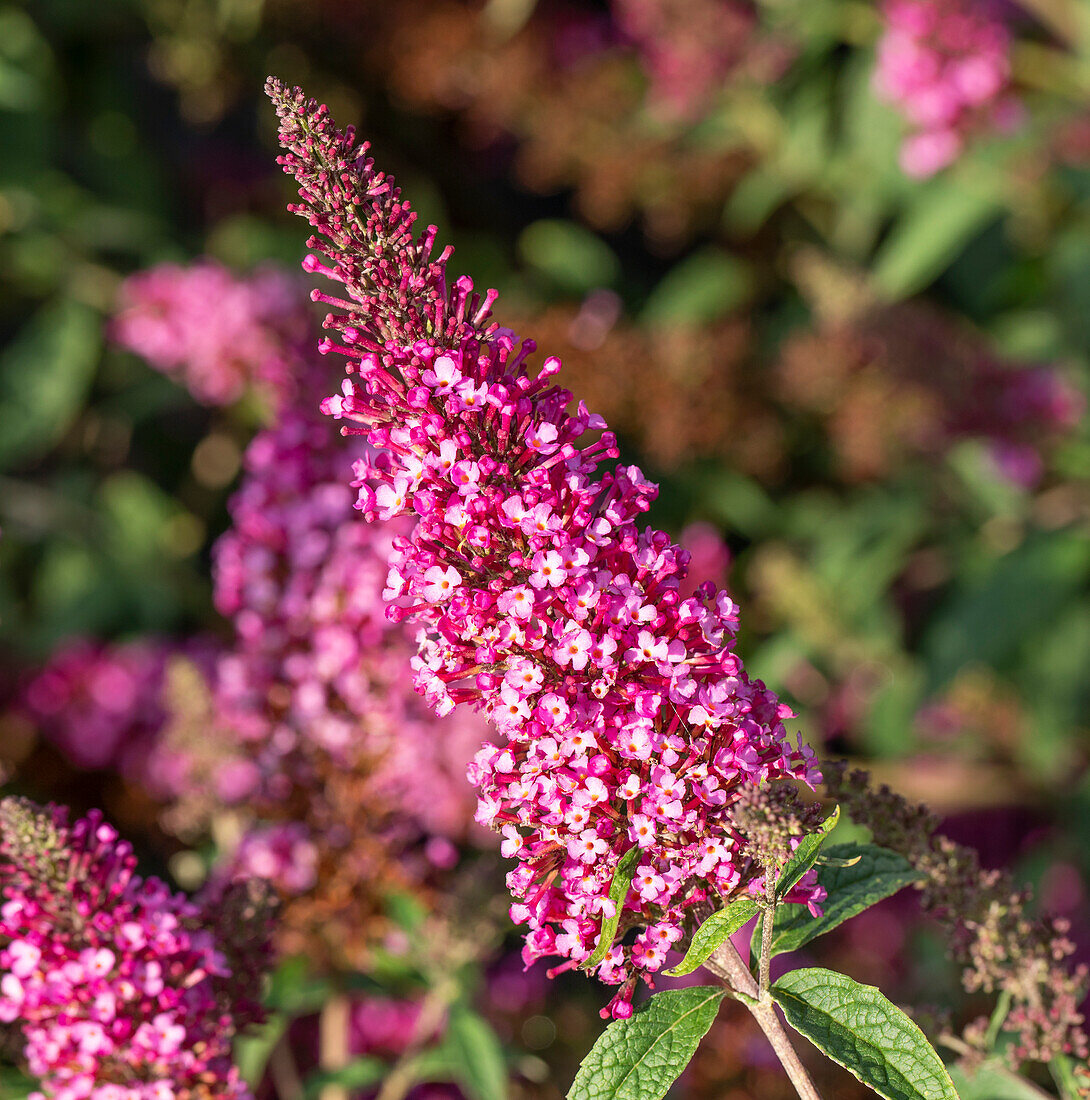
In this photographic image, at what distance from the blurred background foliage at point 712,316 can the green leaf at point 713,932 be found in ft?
3.66

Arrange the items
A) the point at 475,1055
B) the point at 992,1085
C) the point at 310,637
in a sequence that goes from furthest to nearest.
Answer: the point at 310,637 → the point at 475,1055 → the point at 992,1085

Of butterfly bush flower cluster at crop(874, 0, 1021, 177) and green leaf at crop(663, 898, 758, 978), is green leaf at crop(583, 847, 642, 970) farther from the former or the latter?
butterfly bush flower cluster at crop(874, 0, 1021, 177)

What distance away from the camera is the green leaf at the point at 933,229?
3.08 metres

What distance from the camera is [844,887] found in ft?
3.82

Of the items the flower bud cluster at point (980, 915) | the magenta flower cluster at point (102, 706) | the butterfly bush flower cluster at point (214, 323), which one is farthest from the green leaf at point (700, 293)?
the flower bud cluster at point (980, 915)

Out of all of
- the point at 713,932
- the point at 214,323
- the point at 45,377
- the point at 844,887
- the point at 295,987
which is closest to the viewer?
the point at 713,932

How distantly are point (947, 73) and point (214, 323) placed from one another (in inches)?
79.7

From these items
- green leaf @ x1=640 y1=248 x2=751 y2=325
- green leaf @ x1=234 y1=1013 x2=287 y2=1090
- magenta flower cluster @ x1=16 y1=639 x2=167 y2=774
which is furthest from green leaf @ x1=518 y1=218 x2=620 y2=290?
green leaf @ x1=234 y1=1013 x2=287 y2=1090

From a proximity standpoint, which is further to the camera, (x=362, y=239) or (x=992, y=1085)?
(x=992, y=1085)

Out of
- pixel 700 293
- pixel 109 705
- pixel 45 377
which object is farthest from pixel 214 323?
pixel 700 293

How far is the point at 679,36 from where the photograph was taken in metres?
3.24

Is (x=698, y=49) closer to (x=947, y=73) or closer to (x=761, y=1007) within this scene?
(x=947, y=73)

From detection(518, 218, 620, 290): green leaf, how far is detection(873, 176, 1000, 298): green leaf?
81 centimetres

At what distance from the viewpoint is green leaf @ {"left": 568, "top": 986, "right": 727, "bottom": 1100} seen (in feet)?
3.33
